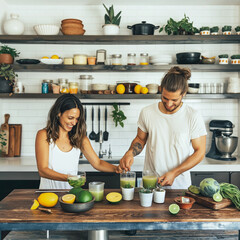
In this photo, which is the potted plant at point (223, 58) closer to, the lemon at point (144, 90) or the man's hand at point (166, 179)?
the lemon at point (144, 90)

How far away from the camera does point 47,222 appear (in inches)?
64.7

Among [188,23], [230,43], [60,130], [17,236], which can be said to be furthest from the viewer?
[230,43]

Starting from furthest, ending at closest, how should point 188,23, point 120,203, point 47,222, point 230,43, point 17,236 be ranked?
point 230,43
point 188,23
point 17,236
point 120,203
point 47,222

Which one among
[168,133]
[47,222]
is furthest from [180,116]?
[47,222]

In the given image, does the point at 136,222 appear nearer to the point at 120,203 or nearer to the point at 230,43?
the point at 120,203

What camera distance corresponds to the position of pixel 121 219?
1677 mm

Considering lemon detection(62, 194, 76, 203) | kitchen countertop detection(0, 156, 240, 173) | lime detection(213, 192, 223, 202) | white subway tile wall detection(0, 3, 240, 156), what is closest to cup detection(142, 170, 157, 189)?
lime detection(213, 192, 223, 202)

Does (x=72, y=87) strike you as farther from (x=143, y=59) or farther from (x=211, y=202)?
(x=211, y=202)

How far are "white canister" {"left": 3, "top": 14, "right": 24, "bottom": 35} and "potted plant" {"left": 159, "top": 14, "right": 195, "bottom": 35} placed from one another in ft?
6.44

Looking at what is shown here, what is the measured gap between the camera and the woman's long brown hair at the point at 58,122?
2.37 m

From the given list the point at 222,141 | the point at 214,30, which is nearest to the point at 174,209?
the point at 222,141

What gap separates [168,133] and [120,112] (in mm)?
1653

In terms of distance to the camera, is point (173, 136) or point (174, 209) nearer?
point (174, 209)

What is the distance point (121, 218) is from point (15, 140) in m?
2.98
